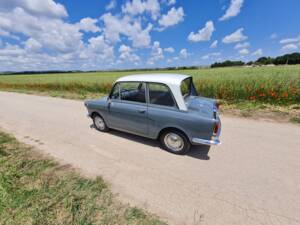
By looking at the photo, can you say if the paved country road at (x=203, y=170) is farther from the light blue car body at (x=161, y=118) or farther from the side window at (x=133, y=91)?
the side window at (x=133, y=91)

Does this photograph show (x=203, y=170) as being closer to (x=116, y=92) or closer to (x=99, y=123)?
(x=116, y=92)

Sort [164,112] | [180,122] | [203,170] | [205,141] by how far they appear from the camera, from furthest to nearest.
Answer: [164,112]
[180,122]
[205,141]
[203,170]

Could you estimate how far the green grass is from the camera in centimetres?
197

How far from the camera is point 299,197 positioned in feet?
7.38

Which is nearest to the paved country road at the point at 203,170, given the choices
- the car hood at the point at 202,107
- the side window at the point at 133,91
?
the car hood at the point at 202,107

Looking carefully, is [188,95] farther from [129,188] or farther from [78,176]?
[78,176]

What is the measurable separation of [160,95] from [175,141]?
1.06 meters

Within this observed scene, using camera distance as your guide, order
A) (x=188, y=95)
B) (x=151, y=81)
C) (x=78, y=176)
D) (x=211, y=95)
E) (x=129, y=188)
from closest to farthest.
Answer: (x=129, y=188) < (x=78, y=176) < (x=151, y=81) < (x=188, y=95) < (x=211, y=95)

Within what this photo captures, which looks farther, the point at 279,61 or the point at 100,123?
the point at 279,61

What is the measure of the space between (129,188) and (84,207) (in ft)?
2.25

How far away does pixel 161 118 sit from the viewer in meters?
3.38

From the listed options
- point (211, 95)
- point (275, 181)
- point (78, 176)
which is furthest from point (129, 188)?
point (211, 95)

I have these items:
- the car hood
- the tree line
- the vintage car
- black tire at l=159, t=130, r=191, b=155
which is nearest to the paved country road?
black tire at l=159, t=130, r=191, b=155

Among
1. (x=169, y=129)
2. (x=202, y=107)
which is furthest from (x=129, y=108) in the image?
(x=202, y=107)
